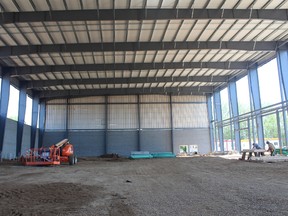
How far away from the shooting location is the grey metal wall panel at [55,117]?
43562 millimetres

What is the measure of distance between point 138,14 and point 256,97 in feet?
61.4

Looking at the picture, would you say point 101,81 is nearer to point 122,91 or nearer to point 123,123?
point 122,91

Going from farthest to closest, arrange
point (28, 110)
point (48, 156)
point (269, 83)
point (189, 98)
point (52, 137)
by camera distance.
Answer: point (189, 98) < point (52, 137) < point (28, 110) < point (269, 83) < point (48, 156)

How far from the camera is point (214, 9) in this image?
1991 centimetres

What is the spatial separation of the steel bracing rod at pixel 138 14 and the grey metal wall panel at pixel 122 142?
87.0ft

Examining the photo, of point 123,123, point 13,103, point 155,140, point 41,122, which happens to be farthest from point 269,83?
point 41,122

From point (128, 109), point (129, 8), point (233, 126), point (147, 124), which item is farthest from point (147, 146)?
point (129, 8)

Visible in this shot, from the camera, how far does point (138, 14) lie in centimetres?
1944

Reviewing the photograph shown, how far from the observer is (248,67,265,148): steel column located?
99.9ft

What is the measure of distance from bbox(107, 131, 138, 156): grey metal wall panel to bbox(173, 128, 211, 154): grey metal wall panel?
6.72m

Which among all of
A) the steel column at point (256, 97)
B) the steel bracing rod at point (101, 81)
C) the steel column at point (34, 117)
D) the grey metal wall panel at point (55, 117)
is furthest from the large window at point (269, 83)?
the steel column at point (34, 117)

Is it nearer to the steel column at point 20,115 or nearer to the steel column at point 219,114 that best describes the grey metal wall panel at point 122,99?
the steel column at point 219,114

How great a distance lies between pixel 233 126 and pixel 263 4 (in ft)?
69.9

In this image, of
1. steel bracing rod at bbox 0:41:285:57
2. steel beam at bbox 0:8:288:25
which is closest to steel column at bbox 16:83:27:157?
steel bracing rod at bbox 0:41:285:57
